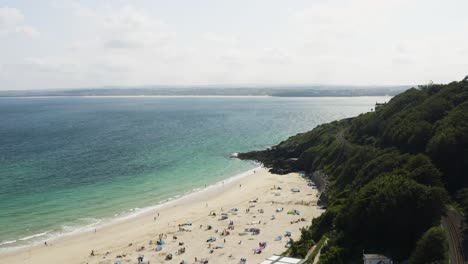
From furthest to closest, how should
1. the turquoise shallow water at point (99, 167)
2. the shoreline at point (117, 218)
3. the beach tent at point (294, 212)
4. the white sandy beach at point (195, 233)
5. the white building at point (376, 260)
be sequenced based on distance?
the turquoise shallow water at point (99, 167) → the beach tent at point (294, 212) → the shoreline at point (117, 218) → the white sandy beach at point (195, 233) → the white building at point (376, 260)

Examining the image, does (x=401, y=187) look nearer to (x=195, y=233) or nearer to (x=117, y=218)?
(x=195, y=233)

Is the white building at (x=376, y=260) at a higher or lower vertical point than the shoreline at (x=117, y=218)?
higher

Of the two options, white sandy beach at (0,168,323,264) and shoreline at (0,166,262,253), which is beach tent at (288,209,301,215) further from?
shoreline at (0,166,262,253)

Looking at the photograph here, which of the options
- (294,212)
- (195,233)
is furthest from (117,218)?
(294,212)

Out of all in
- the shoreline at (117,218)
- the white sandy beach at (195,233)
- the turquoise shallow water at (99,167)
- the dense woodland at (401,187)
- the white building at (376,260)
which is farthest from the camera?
the turquoise shallow water at (99,167)

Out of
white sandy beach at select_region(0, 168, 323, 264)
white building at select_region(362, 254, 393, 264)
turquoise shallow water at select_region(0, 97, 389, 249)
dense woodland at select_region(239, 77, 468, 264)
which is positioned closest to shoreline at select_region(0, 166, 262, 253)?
turquoise shallow water at select_region(0, 97, 389, 249)

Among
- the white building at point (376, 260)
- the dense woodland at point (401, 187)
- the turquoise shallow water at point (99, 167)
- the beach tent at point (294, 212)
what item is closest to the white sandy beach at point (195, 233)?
the beach tent at point (294, 212)

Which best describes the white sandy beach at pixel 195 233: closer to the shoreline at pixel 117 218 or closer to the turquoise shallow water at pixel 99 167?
the shoreline at pixel 117 218
